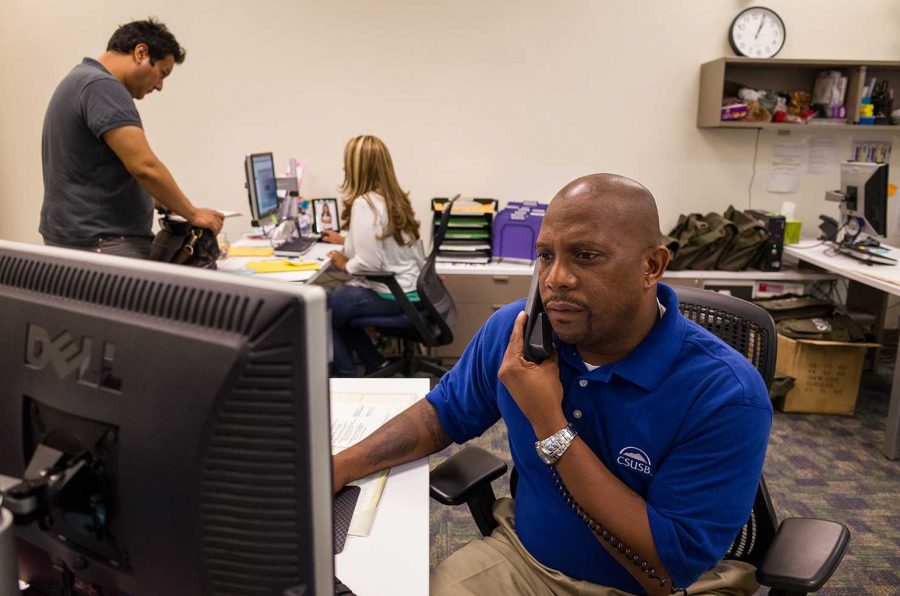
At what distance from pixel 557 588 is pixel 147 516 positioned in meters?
0.85

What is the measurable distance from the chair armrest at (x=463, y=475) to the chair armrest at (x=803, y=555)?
52cm

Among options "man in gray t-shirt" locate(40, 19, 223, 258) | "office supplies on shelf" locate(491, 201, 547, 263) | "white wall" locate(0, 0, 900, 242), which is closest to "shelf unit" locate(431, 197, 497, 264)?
"office supplies on shelf" locate(491, 201, 547, 263)

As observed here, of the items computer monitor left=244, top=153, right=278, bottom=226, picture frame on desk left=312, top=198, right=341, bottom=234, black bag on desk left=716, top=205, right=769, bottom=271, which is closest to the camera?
computer monitor left=244, top=153, right=278, bottom=226

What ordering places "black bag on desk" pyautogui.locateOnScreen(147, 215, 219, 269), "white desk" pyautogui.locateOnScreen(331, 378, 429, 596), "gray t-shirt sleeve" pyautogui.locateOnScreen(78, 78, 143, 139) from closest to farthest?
"white desk" pyautogui.locateOnScreen(331, 378, 429, 596), "gray t-shirt sleeve" pyautogui.locateOnScreen(78, 78, 143, 139), "black bag on desk" pyautogui.locateOnScreen(147, 215, 219, 269)

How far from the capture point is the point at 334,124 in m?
4.12

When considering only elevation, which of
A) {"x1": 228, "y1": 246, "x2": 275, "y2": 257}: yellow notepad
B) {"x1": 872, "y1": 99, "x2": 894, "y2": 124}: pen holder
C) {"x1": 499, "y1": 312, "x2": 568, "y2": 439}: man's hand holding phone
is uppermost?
{"x1": 872, "y1": 99, "x2": 894, "y2": 124}: pen holder

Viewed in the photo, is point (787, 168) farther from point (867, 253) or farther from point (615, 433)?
point (615, 433)

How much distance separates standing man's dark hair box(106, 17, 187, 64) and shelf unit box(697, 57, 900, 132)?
9.25 ft

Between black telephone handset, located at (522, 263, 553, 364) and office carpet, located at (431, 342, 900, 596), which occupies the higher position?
black telephone handset, located at (522, 263, 553, 364)

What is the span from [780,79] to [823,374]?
1.77 meters

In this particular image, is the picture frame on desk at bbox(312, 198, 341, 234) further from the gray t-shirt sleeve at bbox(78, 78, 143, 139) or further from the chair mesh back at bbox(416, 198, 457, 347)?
the gray t-shirt sleeve at bbox(78, 78, 143, 139)

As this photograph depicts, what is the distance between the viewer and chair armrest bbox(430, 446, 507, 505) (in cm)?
136

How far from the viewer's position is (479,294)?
3906 millimetres

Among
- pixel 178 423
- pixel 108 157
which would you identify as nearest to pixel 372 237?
pixel 108 157
